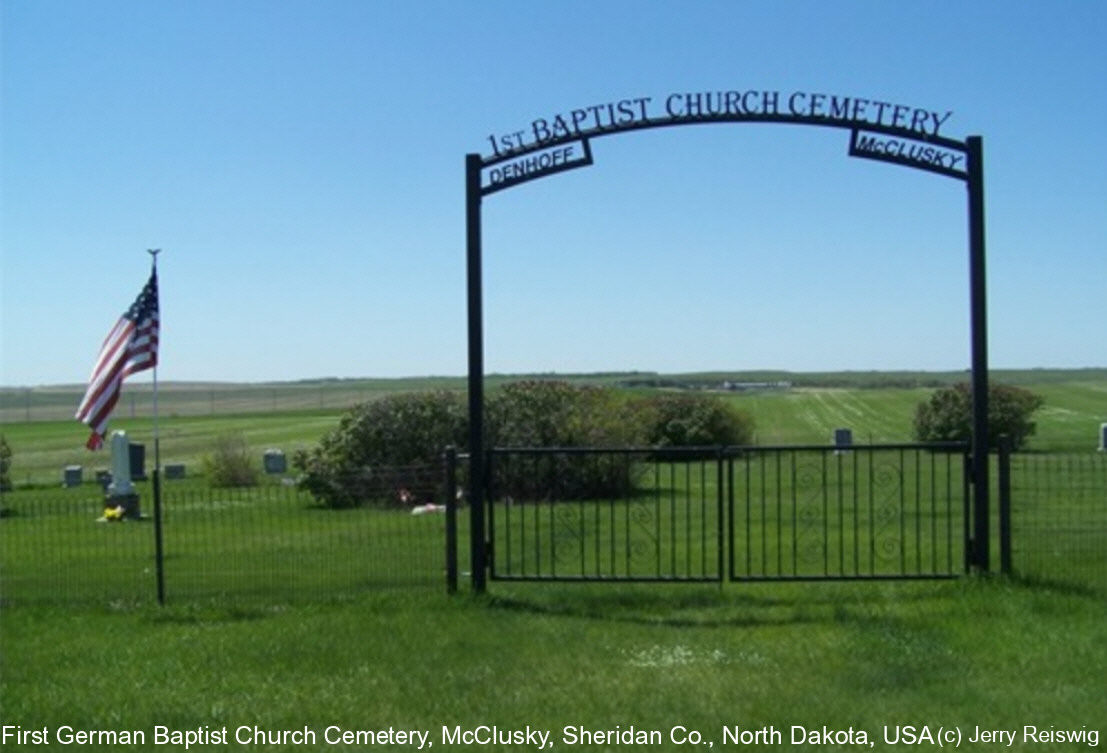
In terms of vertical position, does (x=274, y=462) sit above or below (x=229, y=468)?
below

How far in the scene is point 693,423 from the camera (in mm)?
34156

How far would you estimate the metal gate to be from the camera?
40.0 feet

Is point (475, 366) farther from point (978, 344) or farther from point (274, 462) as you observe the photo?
point (274, 462)

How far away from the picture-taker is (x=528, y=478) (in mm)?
21891

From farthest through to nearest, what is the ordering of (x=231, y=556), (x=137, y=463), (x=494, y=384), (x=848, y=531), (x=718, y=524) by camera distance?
(x=137, y=463), (x=494, y=384), (x=848, y=531), (x=231, y=556), (x=718, y=524)

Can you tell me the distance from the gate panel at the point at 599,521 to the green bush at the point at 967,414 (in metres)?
9.42

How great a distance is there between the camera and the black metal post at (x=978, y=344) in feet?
39.0

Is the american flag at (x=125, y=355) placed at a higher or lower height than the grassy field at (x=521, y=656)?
higher

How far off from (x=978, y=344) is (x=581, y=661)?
15.5ft

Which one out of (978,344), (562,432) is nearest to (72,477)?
(562,432)

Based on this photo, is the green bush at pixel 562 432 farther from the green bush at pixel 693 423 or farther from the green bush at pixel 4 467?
the green bush at pixel 4 467

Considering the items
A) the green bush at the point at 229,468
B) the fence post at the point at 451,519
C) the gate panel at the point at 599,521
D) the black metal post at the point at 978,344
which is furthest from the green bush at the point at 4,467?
the black metal post at the point at 978,344

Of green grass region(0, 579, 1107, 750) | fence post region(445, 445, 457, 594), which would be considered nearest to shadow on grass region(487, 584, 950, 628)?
green grass region(0, 579, 1107, 750)

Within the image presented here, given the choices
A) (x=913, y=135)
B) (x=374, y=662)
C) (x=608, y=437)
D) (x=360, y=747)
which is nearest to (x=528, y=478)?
(x=608, y=437)
